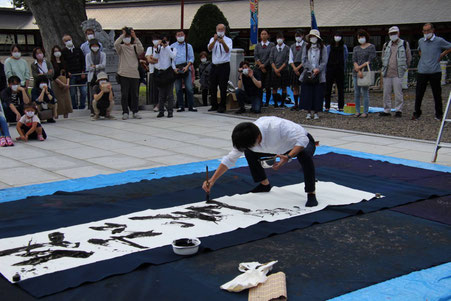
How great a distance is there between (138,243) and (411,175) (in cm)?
349

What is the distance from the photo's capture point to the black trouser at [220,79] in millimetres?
10906

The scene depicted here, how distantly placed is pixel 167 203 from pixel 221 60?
6551mm

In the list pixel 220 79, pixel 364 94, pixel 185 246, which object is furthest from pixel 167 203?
pixel 220 79

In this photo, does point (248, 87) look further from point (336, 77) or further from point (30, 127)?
point (30, 127)

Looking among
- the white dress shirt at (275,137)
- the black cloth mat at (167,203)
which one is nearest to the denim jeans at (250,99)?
the black cloth mat at (167,203)

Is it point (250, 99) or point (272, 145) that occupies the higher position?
point (272, 145)

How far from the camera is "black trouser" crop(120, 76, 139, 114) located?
10.2 meters

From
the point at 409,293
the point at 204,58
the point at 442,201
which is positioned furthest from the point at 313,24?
the point at 409,293

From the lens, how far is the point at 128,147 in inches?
300

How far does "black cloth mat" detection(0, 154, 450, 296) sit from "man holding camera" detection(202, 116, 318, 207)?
0.47 m

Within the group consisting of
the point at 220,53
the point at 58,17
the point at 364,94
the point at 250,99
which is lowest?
the point at 250,99

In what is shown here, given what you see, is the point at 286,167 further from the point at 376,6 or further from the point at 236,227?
the point at 376,6

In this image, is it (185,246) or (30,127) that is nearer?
(185,246)

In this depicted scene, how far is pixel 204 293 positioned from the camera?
295 cm
